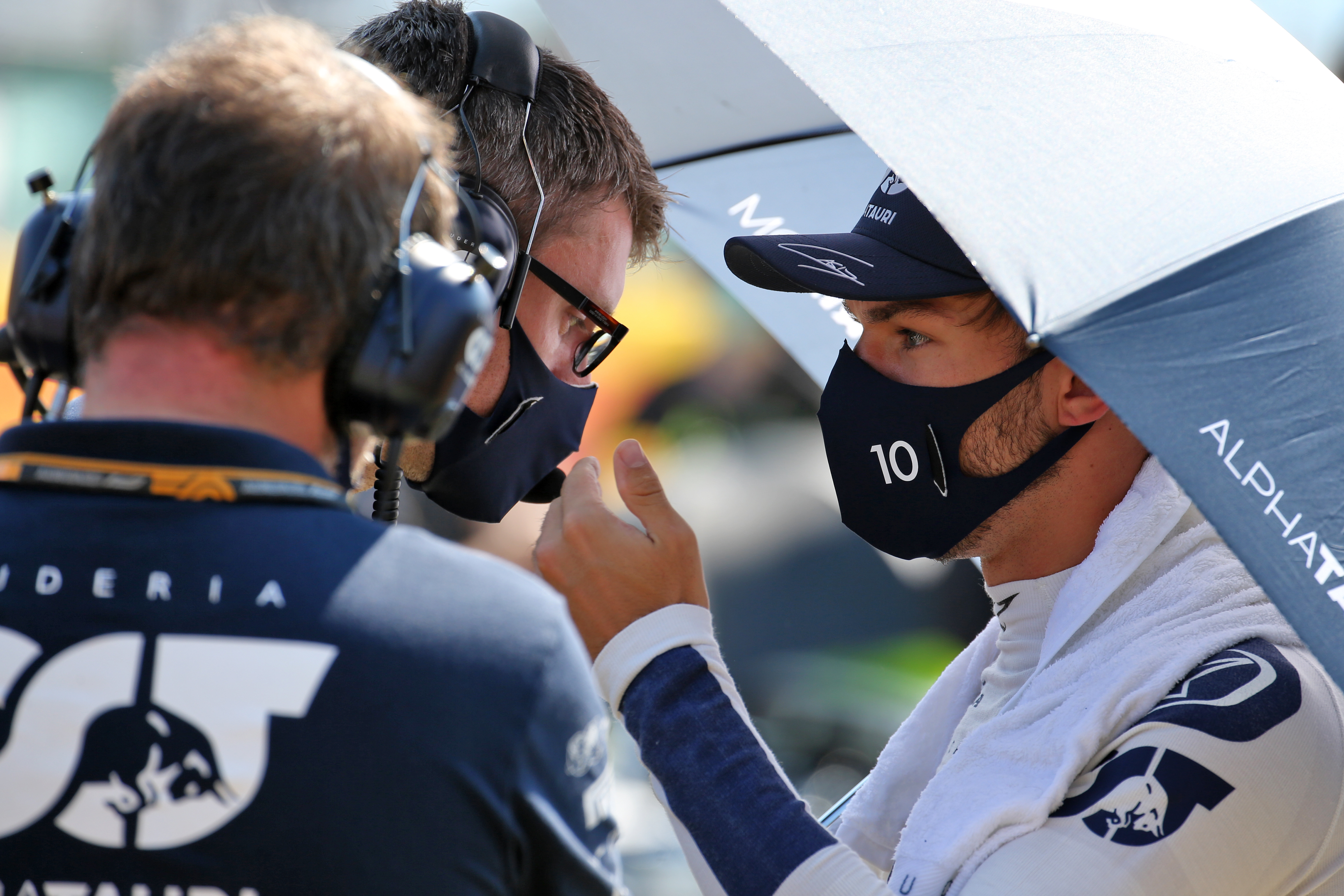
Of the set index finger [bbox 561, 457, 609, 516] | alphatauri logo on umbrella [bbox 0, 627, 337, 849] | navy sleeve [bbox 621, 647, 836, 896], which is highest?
alphatauri logo on umbrella [bbox 0, 627, 337, 849]

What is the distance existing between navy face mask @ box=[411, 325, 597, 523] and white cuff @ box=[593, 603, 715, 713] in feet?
1.76

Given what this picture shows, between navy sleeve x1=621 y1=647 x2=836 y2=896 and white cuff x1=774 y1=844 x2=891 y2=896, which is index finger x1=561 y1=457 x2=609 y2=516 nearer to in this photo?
navy sleeve x1=621 y1=647 x2=836 y2=896

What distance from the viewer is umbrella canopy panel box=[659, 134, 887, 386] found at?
259 cm

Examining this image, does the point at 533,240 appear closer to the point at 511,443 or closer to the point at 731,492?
the point at 511,443

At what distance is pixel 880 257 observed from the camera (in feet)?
6.66

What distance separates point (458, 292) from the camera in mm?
1089

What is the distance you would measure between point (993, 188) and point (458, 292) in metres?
0.66

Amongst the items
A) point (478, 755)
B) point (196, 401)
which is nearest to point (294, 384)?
point (196, 401)

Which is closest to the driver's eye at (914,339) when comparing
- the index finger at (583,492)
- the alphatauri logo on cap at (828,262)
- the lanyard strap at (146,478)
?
the alphatauri logo on cap at (828,262)

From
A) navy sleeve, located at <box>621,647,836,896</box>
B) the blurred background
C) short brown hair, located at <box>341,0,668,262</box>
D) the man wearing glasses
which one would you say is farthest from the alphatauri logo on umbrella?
the blurred background

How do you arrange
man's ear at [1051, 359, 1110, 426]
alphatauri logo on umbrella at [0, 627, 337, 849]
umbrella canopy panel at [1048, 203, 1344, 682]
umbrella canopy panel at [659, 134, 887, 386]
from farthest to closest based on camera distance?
1. umbrella canopy panel at [659, 134, 887, 386]
2. man's ear at [1051, 359, 1110, 426]
3. umbrella canopy panel at [1048, 203, 1344, 682]
4. alphatauri logo on umbrella at [0, 627, 337, 849]

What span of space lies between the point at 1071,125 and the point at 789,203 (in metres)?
1.19

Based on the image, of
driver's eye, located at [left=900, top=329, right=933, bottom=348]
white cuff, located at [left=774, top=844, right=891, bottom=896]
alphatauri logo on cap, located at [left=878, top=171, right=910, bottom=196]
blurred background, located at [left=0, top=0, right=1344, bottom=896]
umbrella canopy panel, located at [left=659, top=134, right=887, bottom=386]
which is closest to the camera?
white cuff, located at [left=774, top=844, right=891, bottom=896]

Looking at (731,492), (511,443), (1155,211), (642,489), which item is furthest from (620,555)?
(731,492)
